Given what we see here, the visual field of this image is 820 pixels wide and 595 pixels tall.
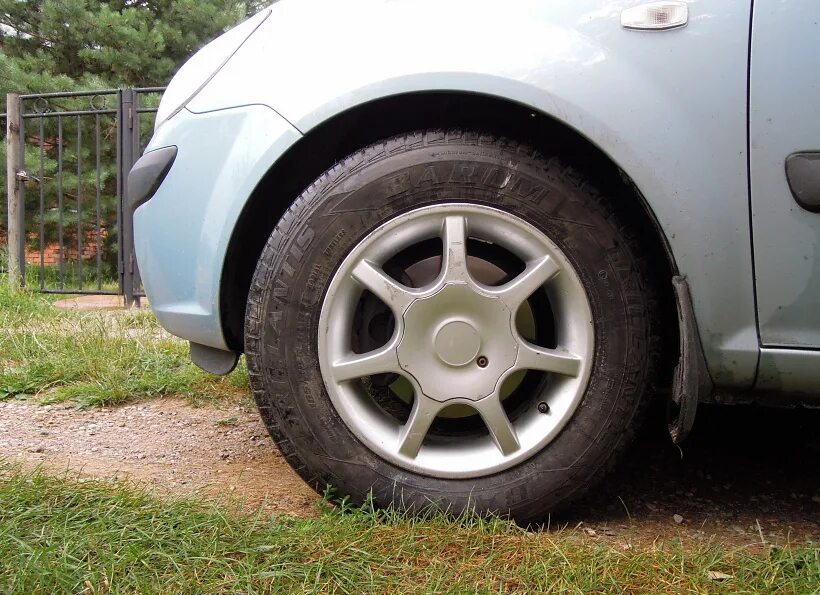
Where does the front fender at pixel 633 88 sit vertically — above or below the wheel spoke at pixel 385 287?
above

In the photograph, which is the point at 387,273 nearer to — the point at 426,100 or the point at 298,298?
the point at 298,298

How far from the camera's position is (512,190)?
147cm

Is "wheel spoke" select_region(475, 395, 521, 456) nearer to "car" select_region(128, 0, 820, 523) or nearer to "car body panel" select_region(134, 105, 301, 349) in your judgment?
"car" select_region(128, 0, 820, 523)

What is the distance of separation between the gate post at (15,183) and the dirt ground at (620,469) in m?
3.91

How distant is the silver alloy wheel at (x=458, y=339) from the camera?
1478 mm

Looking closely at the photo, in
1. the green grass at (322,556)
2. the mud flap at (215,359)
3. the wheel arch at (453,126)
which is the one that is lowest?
the green grass at (322,556)

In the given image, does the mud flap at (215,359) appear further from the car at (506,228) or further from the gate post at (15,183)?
the gate post at (15,183)

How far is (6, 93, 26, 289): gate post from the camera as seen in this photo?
5789mm

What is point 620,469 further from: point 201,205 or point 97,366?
point 97,366

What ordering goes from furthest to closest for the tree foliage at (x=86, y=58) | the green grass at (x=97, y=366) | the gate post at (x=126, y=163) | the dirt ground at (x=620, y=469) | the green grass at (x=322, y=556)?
the tree foliage at (x=86, y=58), the gate post at (x=126, y=163), the green grass at (x=97, y=366), the dirt ground at (x=620, y=469), the green grass at (x=322, y=556)

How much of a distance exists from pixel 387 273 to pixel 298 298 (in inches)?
9.3

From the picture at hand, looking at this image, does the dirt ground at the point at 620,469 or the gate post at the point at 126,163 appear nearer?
the dirt ground at the point at 620,469

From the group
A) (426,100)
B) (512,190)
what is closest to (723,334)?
(512,190)

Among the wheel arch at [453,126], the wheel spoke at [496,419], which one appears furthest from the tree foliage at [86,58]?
the wheel spoke at [496,419]
